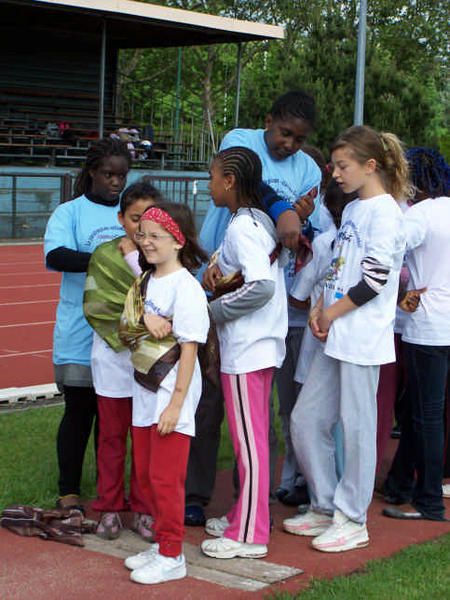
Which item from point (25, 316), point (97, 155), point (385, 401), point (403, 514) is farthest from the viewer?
point (25, 316)

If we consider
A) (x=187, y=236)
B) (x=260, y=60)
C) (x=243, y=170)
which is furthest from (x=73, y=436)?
(x=260, y=60)

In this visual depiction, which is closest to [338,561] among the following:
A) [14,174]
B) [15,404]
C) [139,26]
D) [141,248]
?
[141,248]

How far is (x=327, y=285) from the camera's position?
496 centimetres

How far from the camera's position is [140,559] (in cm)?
449

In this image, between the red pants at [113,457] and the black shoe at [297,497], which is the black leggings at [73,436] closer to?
the red pants at [113,457]

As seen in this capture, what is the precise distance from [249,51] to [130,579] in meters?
47.8

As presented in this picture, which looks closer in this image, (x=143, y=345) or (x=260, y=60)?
(x=143, y=345)

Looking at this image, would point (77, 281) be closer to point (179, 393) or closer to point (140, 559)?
point (179, 393)

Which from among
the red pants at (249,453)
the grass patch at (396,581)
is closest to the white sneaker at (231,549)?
the red pants at (249,453)

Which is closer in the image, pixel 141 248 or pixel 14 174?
pixel 141 248

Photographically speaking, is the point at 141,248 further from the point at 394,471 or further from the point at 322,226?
the point at 394,471

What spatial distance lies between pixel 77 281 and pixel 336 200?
134 cm

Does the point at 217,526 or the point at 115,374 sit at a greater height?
the point at 115,374

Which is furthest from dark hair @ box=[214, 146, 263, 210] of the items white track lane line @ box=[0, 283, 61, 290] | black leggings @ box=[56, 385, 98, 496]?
white track lane line @ box=[0, 283, 61, 290]
